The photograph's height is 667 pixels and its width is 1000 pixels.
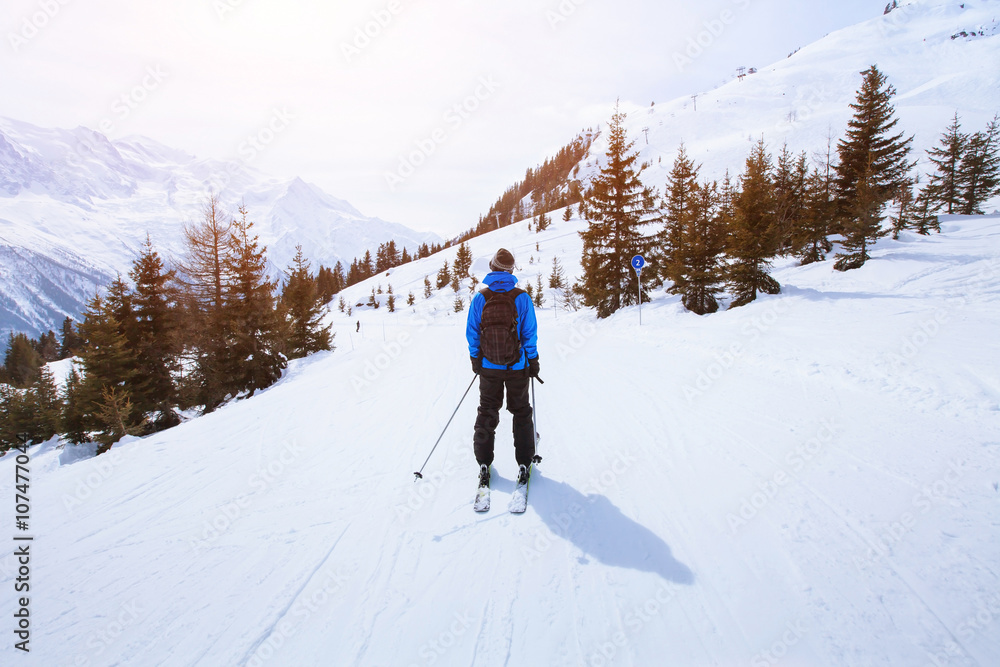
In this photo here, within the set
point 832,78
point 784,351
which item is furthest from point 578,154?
point 784,351

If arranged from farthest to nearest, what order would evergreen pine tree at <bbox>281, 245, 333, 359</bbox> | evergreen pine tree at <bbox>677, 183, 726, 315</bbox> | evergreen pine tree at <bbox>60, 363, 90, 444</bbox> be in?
evergreen pine tree at <bbox>281, 245, 333, 359</bbox>
evergreen pine tree at <bbox>677, 183, 726, 315</bbox>
evergreen pine tree at <bbox>60, 363, 90, 444</bbox>

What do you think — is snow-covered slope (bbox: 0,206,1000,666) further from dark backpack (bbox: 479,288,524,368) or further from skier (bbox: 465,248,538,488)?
dark backpack (bbox: 479,288,524,368)

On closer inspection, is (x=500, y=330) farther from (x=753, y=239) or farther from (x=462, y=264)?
(x=462, y=264)

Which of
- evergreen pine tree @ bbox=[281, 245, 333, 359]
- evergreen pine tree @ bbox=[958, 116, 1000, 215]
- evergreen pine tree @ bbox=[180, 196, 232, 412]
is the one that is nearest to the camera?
evergreen pine tree @ bbox=[180, 196, 232, 412]

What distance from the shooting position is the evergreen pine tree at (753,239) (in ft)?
43.5

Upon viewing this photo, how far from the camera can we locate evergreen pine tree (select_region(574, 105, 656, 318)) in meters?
17.9

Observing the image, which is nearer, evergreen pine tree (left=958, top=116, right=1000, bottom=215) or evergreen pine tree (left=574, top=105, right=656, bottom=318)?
evergreen pine tree (left=574, top=105, right=656, bottom=318)

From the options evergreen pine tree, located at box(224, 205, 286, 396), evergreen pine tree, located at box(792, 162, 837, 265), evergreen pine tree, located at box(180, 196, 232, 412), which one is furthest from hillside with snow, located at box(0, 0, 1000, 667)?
evergreen pine tree, located at box(792, 162, 837, 265)

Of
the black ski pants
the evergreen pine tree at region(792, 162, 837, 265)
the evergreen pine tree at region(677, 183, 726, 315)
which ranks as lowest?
the black ski pants

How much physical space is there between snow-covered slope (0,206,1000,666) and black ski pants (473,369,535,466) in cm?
36

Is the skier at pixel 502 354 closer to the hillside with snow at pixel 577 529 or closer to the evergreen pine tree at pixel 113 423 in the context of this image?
the hillside with snow at pixel 577 529

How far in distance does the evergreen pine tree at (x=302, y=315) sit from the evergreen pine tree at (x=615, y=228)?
13061 mm

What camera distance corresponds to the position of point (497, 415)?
12.1 feet

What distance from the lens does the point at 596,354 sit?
10.3m
